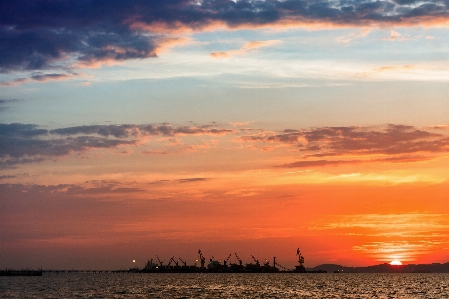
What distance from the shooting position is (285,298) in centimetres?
13088

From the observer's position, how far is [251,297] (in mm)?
133250

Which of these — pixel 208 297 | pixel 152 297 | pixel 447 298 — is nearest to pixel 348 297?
pixel 447 298

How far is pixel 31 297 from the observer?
439 feet

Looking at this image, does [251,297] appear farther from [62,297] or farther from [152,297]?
[62,297]

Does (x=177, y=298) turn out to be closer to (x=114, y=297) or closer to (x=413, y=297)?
(x=114, y=297)

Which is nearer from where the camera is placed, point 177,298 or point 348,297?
point 177,298

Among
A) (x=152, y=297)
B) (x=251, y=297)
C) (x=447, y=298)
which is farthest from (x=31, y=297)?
(x=447, y=298)

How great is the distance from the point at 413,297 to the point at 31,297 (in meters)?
87.9

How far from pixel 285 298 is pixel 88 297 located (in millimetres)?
43985

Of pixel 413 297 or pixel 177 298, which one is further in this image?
pixel 413 297

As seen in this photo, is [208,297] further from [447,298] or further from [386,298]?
[447,298]

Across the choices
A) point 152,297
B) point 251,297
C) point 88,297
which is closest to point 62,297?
point 88,297

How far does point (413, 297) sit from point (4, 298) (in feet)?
305

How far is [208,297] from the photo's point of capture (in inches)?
5177
